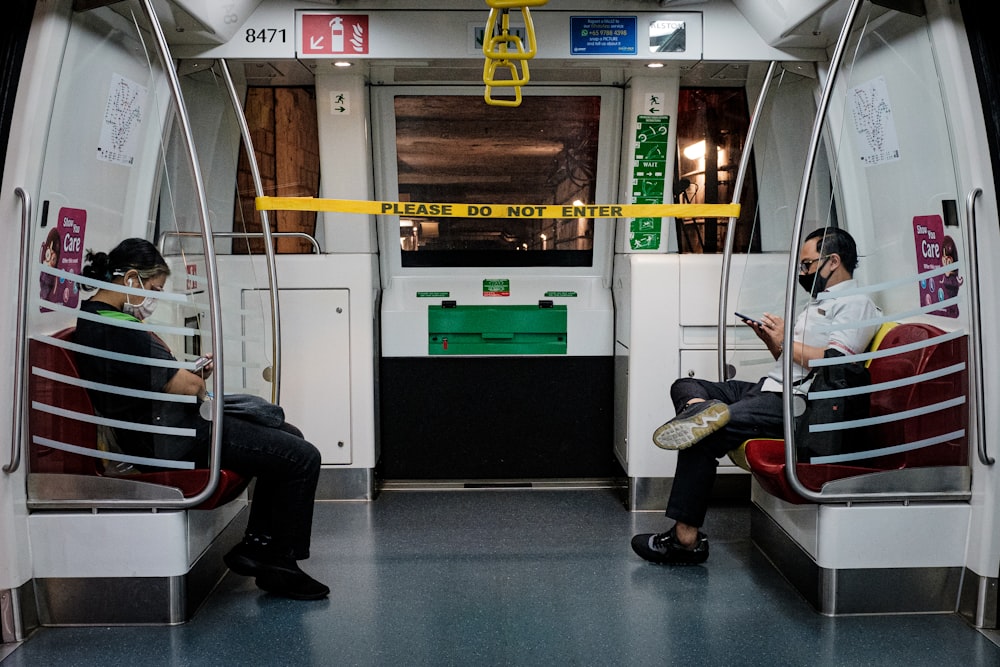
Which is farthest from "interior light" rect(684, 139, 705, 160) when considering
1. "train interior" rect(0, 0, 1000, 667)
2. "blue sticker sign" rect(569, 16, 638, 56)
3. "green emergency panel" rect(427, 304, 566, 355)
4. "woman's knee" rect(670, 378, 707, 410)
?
"woman's knee" rect(670, 378, 707, 410)

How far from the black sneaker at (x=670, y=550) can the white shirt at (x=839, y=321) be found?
0.88 metres

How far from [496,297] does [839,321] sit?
217 centimetres

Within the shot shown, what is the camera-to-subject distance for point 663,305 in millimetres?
4625

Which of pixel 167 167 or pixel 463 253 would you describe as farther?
pixel 463 253

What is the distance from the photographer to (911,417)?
3.31 meters

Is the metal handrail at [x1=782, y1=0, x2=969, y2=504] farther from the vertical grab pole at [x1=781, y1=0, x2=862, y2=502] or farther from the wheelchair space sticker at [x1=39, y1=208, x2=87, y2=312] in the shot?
the wheelchair space sticker at [x1=39, y1=208, x2=87, y2=312]

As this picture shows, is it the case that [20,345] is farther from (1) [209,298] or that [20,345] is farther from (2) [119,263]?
(1) [209,298]

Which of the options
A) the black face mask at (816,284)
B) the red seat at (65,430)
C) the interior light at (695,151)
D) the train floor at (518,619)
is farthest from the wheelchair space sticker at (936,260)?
the red seat at (65,430)

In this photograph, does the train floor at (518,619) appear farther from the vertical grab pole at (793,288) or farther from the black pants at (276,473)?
the vertical grab pole at (793,288)

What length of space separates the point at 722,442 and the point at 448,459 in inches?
76.7

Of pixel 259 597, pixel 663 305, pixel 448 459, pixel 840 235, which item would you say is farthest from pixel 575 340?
pixel 259 597

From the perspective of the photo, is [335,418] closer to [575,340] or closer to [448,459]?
[448,459]

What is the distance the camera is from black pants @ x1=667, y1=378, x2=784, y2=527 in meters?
3.62

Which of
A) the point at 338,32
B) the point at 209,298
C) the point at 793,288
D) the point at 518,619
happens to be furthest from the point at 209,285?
the point at 793,288
